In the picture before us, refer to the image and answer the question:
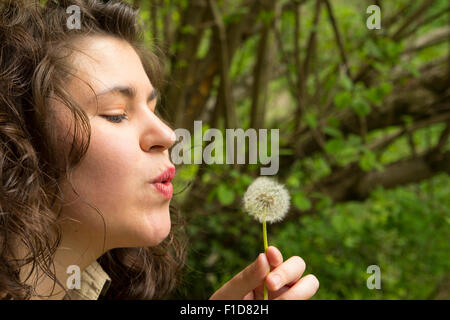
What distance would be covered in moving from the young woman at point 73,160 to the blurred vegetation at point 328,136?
0.95 metres

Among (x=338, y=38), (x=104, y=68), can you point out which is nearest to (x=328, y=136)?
(x=338, y=38)

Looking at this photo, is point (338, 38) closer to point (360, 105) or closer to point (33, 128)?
point (360, 105)

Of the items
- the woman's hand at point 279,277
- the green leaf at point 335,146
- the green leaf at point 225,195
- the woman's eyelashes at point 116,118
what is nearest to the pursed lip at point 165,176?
the woman's eyelashes at point 116,118

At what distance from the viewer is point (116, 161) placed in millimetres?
817

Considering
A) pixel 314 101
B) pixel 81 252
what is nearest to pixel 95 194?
pixel 81 252

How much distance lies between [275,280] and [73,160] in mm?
423

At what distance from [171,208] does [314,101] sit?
4.34ft

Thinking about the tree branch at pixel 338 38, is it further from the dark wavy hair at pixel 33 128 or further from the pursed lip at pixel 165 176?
the pursed lip at pixel 165 176

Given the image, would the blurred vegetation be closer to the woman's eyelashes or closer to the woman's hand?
the woman's hand

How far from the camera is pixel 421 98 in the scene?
2.17 meters

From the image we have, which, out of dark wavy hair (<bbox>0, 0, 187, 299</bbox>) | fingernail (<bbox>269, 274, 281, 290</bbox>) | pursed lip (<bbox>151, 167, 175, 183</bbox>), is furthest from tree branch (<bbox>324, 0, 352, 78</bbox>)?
fingernail (<bbox>269, 274, 281, 290</bbox>)

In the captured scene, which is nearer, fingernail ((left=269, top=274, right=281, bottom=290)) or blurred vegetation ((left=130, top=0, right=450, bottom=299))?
fingernail ((left=269, top=274, right=281, bottom=290))

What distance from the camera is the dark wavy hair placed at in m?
0.80

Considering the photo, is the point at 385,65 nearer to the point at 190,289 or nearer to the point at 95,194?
the point at 190,289
